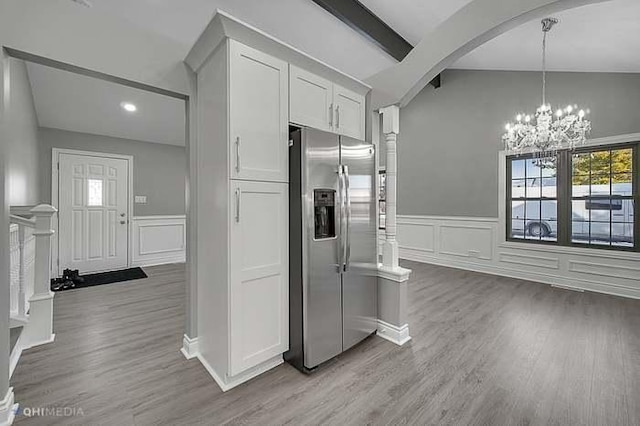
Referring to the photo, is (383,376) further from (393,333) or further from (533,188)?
(533,188)

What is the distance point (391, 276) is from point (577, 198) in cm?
388

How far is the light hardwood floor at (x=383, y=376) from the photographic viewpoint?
166 centimetres

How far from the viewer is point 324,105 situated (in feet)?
7.77

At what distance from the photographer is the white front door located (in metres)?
4.62

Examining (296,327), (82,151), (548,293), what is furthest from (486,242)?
(82,151)

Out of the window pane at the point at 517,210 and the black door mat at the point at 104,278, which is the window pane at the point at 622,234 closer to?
the window pane at the point at 517,210

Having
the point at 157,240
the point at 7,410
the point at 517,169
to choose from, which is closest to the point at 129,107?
the point at 157,240

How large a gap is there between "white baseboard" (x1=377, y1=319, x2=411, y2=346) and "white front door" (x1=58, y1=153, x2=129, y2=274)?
16.2 ft

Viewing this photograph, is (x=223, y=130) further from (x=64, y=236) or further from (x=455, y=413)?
(x=64, y=236)

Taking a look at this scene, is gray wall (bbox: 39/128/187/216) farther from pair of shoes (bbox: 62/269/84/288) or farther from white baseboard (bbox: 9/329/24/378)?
white baseboard (bbox: 9/329/24/378)

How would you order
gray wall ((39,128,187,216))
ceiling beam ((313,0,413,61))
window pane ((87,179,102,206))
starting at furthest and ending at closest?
window pane ((87,179,102,206)), gray wall ((39,128,187,216)), ceiling beam ((313,0,413,61))

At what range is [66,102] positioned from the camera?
3.83 metres

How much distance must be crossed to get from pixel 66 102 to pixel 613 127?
766 cm

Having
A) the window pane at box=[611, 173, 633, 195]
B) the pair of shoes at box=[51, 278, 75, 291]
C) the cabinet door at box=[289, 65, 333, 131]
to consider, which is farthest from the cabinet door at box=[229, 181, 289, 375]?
the window pane at box=[611, 173, 633, 195]
